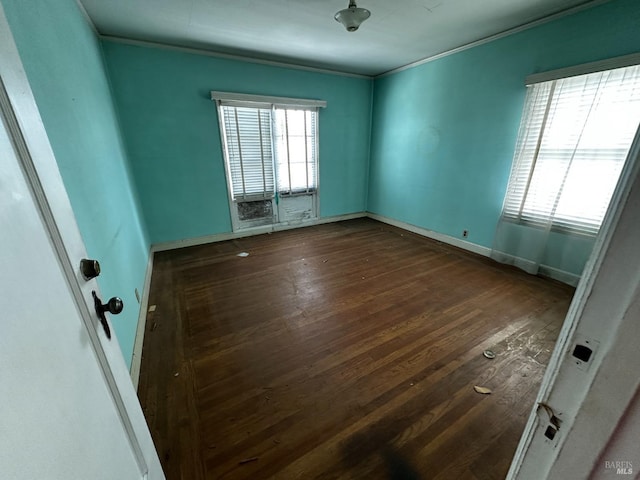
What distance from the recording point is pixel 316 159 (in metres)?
4.58

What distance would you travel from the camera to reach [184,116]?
3424mm

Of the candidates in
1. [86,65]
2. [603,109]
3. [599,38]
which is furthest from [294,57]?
[603,109]

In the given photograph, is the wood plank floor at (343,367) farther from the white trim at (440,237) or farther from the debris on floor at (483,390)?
the white trim at (440,237)

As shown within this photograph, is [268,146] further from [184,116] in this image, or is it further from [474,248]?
[474,248]

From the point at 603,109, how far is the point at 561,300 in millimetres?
1788

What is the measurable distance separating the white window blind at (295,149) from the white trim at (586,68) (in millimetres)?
2941

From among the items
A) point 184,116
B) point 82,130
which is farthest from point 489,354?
point 184,116

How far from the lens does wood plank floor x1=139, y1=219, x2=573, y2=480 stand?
4.10 ft

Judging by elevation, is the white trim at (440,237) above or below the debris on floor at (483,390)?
above

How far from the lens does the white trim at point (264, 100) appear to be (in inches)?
138

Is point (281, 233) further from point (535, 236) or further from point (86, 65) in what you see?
point (535, 236)

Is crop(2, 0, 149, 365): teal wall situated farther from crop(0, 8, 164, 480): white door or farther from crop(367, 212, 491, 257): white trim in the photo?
crop(367, 212, 491, 257): white trim

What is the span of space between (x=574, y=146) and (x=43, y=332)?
378cm

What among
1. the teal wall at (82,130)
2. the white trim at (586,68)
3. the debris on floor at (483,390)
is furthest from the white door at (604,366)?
the white trim at (586,68)
